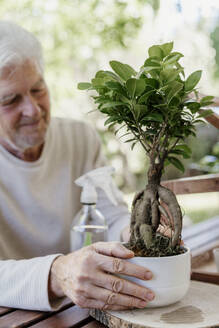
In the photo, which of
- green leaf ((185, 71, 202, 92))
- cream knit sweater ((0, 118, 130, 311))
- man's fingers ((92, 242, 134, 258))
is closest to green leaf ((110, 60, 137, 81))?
green leaf ((185, 71, 202, 92))

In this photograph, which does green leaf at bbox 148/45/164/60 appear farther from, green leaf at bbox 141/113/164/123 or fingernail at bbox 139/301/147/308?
fingernail at bbox 139/301/147/308

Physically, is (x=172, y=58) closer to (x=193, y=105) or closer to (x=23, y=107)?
(x=193, y=105)

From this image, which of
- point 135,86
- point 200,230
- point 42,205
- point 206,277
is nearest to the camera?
point 135,86

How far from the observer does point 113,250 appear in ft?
2.60

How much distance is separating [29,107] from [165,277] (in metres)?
0.81

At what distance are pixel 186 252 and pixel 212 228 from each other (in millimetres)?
1115

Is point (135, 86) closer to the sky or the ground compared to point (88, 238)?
closer to the sky

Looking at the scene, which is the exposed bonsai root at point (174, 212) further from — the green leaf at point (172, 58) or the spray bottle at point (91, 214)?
the spray bottle at point (91, 214)

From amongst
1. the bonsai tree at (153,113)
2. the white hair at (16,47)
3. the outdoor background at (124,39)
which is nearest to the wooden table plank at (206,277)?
the bonsai tree at (153,113)

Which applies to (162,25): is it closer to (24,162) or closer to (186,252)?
(24,162)

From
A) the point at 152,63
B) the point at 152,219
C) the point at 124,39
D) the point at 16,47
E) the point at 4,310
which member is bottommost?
the point at 4,310

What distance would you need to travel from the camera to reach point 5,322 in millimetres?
860

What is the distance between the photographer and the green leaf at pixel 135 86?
2.44 feet

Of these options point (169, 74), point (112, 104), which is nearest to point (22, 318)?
point (112, 104)
